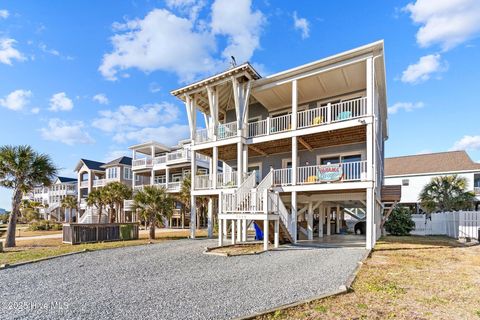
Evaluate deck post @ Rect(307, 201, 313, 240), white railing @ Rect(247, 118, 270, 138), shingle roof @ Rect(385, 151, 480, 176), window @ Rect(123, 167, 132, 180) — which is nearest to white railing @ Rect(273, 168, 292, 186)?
deck post @ Rect(307, 201, 313, 240)

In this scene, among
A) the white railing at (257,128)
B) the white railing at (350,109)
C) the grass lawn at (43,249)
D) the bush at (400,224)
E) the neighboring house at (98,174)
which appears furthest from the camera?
the neighboring house at (98,174)

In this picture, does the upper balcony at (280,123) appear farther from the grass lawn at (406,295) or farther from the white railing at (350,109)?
the grass lawn at (406,295)

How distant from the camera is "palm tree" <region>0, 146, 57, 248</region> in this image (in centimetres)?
1672

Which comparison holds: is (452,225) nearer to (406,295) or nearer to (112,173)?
(406,295)

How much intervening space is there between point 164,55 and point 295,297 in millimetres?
13795

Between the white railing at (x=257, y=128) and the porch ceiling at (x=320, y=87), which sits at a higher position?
the porch ceiling at (x=320, y=87)

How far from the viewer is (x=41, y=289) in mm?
6672

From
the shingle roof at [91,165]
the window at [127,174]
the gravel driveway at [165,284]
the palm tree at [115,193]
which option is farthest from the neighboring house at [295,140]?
the shingle roof at [91,165]

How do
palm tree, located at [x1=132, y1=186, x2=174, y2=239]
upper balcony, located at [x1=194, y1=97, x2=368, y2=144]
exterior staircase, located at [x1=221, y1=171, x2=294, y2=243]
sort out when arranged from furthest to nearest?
1. palm tree, located at [x1=132, y1=186, x2=174, y2=239]
2. upper balcony, located at [x1=194, y1=97, x2=368, y2=144]
3. exterior staircase, located at [x1=221, y1=171, x2=294, y2=243]

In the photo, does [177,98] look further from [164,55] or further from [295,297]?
[295,297]

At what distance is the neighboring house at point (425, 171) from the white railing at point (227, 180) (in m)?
25.7

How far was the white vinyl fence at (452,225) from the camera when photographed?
18.9 metres

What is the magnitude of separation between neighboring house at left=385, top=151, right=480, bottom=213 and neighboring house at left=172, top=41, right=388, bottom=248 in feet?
61.2

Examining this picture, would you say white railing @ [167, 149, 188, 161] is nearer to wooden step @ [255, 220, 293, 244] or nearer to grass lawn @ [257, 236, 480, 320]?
wooden step @ [255, 220, 293, 244]
